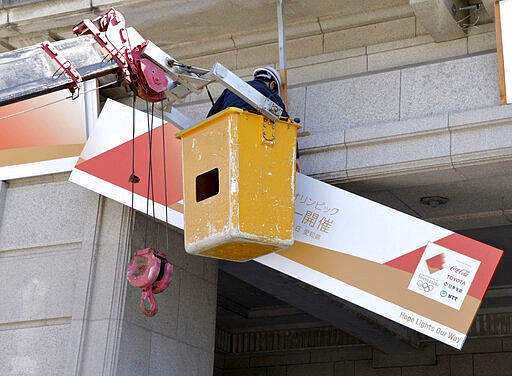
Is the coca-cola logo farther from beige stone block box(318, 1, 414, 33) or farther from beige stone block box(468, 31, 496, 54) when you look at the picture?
beige stone block box(318, 1, 414, 33)

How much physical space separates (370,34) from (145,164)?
8.46ft

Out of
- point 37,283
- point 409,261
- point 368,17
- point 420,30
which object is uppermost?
point 368,17

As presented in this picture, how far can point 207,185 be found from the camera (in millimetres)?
7676

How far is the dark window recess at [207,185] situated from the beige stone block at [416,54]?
2.33m

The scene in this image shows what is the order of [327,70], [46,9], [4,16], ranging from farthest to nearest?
[4,16], [46,9], [327,70]

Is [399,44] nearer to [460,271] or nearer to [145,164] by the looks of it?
[460,271]

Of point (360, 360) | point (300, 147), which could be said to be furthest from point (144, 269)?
point (360, 360)

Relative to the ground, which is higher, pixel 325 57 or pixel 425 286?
pixel 325 57

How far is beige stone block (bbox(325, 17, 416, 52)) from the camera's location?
29.6ft

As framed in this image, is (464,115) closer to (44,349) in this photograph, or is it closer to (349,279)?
(349,279)

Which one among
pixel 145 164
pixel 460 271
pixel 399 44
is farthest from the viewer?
pixel 399 44

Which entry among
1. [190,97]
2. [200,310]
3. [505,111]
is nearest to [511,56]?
[505,111]

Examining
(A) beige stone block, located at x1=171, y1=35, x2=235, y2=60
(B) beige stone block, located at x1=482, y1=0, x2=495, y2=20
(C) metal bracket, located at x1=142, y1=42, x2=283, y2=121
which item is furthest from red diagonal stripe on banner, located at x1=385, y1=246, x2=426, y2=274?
(A) beige stone block, located at x1=171, y1=35, x2=235, y2=60

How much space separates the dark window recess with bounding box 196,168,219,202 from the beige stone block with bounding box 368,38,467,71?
→ 91.9 inches
